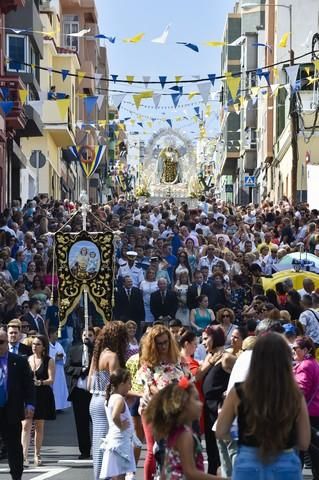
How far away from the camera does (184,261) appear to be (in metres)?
26.1

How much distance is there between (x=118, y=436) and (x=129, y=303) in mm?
12238

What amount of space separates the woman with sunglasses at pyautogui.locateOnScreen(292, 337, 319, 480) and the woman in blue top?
9213 mm

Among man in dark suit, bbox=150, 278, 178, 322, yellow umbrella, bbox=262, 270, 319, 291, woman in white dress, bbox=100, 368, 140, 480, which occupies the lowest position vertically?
woman in white dress, bbox=100, 368, 140, 480

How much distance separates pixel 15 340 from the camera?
15.6 metres

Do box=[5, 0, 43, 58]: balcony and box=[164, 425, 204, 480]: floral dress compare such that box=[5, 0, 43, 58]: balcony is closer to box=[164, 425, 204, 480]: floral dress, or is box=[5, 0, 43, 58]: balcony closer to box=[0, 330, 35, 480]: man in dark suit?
box=[0, 330, 35, 480]: man in dark suit

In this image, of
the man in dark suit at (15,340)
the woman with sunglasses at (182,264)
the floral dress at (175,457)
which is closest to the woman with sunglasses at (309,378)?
the floral dress at (175,457)

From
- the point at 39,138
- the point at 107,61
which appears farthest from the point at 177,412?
the point at 107,61

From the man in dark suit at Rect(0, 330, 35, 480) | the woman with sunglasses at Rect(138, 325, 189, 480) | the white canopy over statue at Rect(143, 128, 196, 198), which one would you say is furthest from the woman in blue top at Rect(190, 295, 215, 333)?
the white canopy over statue at Rect(143, 128, 196, 198)

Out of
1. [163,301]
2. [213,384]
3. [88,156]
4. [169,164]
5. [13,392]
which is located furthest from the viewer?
[169,164]

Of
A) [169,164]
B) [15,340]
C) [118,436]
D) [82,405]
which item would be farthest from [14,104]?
[169,164]

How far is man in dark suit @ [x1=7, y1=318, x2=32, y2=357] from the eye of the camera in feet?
50.9

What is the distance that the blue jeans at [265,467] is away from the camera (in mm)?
7562

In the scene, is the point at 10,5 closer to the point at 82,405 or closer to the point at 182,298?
the point at 182,298

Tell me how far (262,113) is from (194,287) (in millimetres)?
54159
